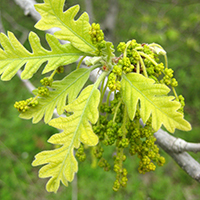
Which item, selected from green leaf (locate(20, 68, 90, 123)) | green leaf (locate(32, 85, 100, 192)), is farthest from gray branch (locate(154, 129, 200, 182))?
green leaf (locate(20, 68, 90, 123))

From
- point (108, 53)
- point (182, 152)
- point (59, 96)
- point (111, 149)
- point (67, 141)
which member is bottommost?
point (111, 149)

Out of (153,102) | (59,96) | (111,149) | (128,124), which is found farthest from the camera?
(111,149)

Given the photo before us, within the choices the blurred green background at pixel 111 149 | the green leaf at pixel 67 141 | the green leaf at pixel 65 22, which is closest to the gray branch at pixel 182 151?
the green leaf at pixel 67 141

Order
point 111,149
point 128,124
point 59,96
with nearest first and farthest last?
point 128,124 → point 59,96 → point 111,149

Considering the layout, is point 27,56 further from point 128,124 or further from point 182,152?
point 182,152

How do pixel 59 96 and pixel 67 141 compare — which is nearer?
pixel 67 141

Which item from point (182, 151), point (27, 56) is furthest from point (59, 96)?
point (182, 151)

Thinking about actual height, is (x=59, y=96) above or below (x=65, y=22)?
below

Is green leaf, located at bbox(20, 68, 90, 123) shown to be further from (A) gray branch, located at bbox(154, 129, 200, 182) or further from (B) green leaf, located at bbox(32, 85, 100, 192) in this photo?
(A) gray branch, located at bbox(154, 129, 200, 182)
